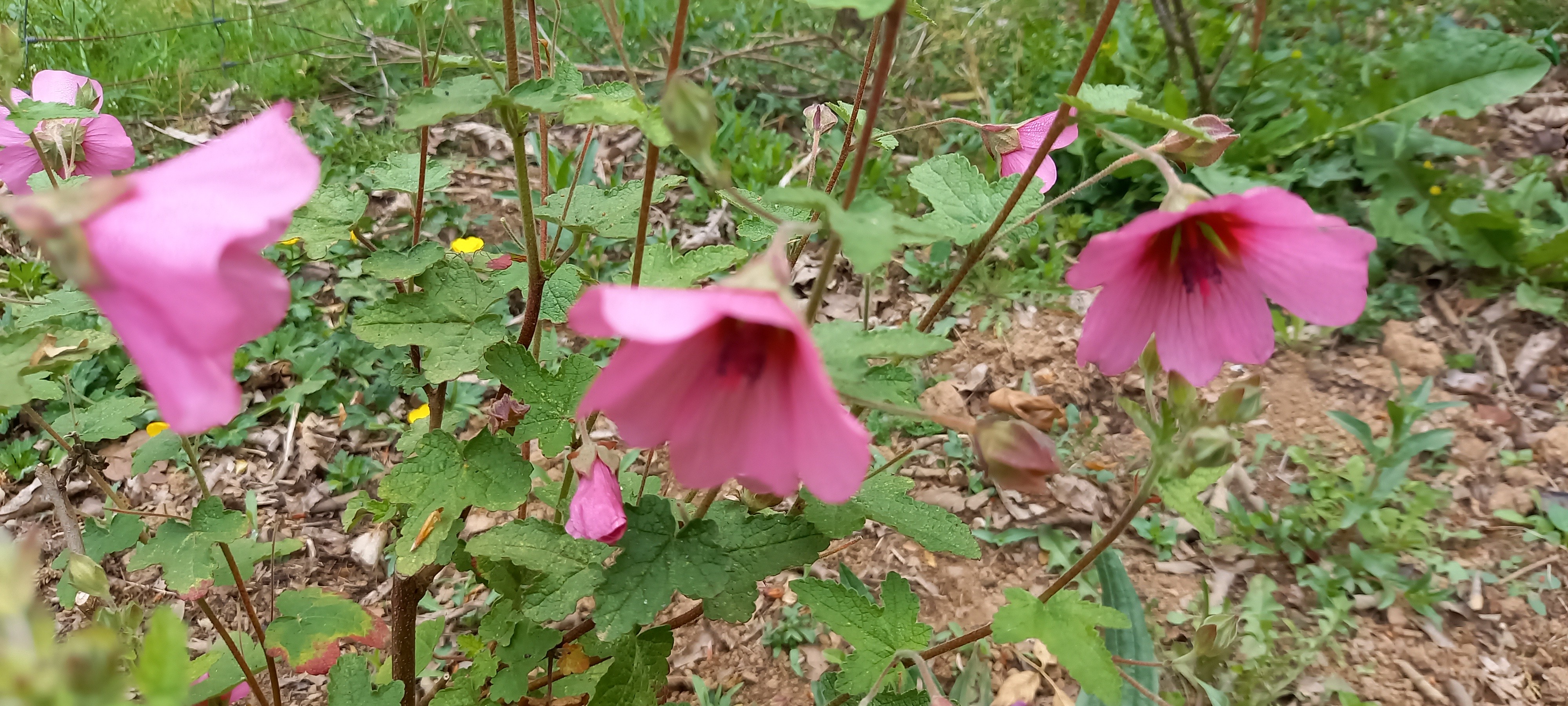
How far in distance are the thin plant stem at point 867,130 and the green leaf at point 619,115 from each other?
17 centimetres

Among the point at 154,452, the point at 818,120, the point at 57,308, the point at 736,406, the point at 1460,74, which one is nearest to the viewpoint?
Result: the point at 736,406

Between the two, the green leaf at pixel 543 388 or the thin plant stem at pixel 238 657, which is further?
the thin plant stem at pixel 238 657

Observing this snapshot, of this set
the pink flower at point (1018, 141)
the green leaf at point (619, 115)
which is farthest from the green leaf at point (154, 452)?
the pink flower at point (1018, 141)

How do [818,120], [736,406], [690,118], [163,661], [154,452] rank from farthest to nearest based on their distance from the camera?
[154,452]
[818,120]
[736,406]
[690,118]
[163,661]

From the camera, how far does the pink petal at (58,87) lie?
128 cm

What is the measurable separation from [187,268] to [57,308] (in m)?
0.90

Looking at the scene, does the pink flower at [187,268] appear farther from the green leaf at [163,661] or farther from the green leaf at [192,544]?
the green leaf at [192,544]

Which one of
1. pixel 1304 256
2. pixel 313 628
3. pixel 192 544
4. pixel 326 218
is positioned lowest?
pixel 313 628

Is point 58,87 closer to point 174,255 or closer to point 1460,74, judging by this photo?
point 174,255

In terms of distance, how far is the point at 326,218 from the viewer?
1178 mm

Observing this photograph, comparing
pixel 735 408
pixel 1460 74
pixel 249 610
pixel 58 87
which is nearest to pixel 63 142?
pixel 58 87

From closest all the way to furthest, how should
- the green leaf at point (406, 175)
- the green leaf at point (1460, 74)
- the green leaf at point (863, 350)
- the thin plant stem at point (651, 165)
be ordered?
1. the green leaf at point (863, 350)
2. the thin plant stem at point (651, 165)
3. the green leaf at point (406, 175)
4. the green leaf at point (1460, 74)

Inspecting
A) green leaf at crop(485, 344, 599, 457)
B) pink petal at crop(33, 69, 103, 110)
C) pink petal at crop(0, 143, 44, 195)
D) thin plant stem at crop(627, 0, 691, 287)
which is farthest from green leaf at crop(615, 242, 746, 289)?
pink petal at crop(0, 143, 44, 195)

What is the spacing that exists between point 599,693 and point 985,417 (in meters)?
0.63
